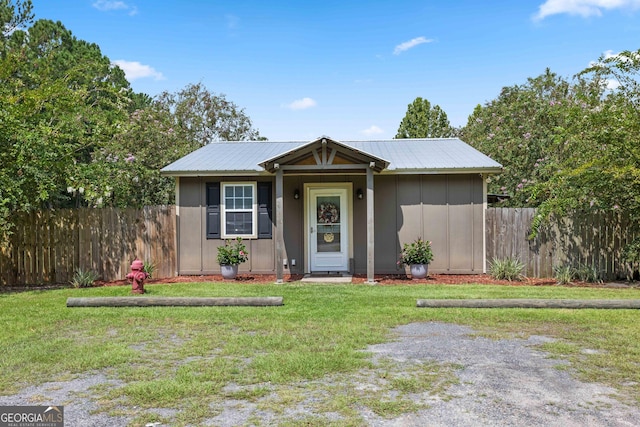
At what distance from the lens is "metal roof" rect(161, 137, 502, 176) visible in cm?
1110

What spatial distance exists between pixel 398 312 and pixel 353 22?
34.0 feet

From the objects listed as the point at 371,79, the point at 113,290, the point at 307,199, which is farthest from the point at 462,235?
the point at 371,79

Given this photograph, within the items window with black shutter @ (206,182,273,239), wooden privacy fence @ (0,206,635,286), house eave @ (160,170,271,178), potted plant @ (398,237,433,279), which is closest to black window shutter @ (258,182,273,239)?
window with black shutter @ (206,182,273,239)

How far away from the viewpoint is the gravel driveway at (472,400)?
3.20 meters

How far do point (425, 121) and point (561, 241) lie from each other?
17.6 metres

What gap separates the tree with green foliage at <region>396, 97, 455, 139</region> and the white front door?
17.1m

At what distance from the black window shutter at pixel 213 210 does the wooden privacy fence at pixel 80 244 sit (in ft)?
3.44

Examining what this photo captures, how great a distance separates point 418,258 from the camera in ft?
35.1

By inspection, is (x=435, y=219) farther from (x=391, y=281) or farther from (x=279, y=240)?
(x=279, y=240)

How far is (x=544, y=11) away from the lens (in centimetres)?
1277

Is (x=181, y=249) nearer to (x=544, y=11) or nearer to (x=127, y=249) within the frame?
(x=127, y=249)

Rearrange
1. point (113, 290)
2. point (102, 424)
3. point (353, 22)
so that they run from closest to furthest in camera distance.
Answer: point (102, 424) < point (113, 290) < point (353, 22)

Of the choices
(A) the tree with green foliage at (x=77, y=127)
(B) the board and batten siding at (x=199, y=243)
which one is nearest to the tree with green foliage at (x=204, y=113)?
(A) the tree with green foliage at (x=77, y=127)
